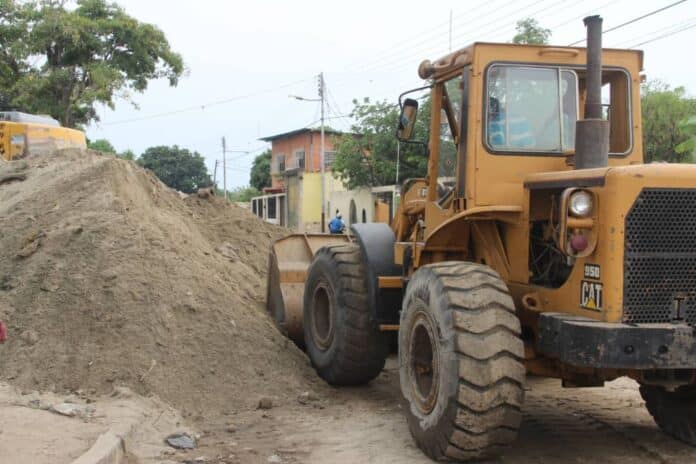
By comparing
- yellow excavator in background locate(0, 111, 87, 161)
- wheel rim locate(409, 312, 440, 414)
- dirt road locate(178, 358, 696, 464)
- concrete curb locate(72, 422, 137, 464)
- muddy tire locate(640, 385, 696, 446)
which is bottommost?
dirt road locate(178, 358, 696, 464)

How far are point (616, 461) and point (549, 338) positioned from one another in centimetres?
112

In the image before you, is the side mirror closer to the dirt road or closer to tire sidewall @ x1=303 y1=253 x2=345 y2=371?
tire sidewall @ x1=303 y1=253 x2=345 y2=371

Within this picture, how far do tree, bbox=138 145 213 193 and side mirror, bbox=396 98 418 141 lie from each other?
6374 centimetres

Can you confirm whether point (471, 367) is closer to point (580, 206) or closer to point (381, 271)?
point (580, 206)

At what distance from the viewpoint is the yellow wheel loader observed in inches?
188

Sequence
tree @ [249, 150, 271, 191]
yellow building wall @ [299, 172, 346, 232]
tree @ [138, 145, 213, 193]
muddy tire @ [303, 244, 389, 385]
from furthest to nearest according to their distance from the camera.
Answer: tree @ [138, 145, 213, 193], tree @ [249, 150, 271, 191], yellow building wall @ [299, 172, 346, 232], muddy tire @ [303, 244, 389, 385]

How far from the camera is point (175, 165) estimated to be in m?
69.7

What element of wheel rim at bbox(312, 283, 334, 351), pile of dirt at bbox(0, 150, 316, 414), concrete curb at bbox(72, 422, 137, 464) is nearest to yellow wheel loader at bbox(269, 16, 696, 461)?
wheel rim at bbox(312, 283, 334, 351)

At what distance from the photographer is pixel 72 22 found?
1089 inches

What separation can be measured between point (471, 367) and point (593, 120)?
1863 millimetres

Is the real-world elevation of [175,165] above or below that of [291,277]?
above

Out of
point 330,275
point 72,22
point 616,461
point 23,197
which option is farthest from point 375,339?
point 72,22

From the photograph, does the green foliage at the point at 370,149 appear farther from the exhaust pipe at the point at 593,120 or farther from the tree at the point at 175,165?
the tree at the point at 175,165

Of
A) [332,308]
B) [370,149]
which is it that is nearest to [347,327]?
[332,308]
